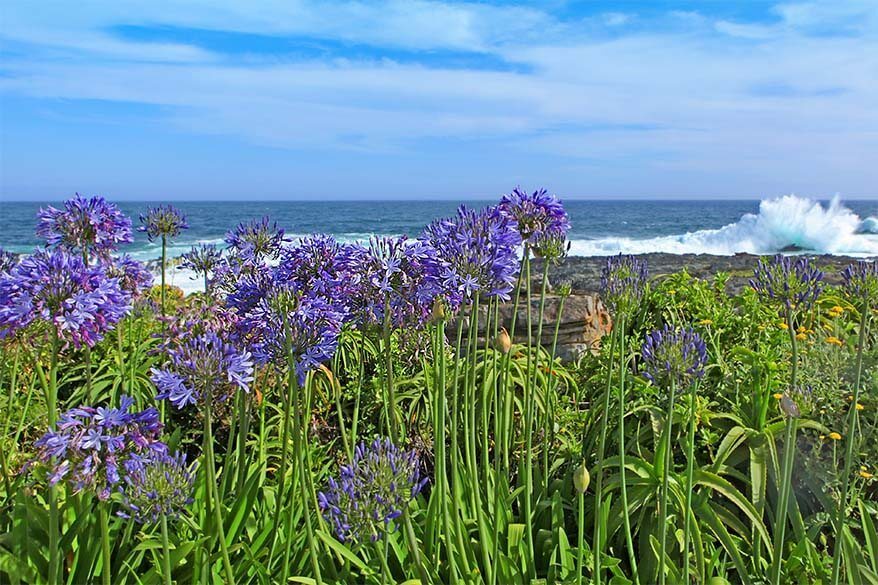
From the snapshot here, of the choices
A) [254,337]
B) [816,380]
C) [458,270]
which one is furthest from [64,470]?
[816,380]

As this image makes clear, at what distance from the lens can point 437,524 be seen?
2.66 metres

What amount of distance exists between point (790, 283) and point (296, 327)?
71.8 inches

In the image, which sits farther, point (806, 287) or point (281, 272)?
point (806, 287)

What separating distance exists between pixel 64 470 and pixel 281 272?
0.88 metres

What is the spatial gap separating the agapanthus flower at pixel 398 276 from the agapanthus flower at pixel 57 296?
841 mm

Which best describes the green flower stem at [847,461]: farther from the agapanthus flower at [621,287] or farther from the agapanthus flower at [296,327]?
the agapanthus flower at [296,327]

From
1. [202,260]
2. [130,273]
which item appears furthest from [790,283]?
[130,273]

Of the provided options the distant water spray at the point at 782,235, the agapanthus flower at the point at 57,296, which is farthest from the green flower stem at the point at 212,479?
the distant water spray at the point at 782,235

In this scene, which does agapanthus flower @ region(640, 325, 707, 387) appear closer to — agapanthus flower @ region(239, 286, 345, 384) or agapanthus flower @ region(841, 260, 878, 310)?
agapanthus flower @ region(841, 260, 878, 310)

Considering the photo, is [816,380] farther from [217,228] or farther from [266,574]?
[217,228]

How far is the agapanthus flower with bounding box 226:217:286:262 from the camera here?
9.62ft

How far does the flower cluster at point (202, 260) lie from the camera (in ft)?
13.2

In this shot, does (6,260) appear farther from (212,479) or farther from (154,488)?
(154,488)

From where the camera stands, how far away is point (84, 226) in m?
3.00
